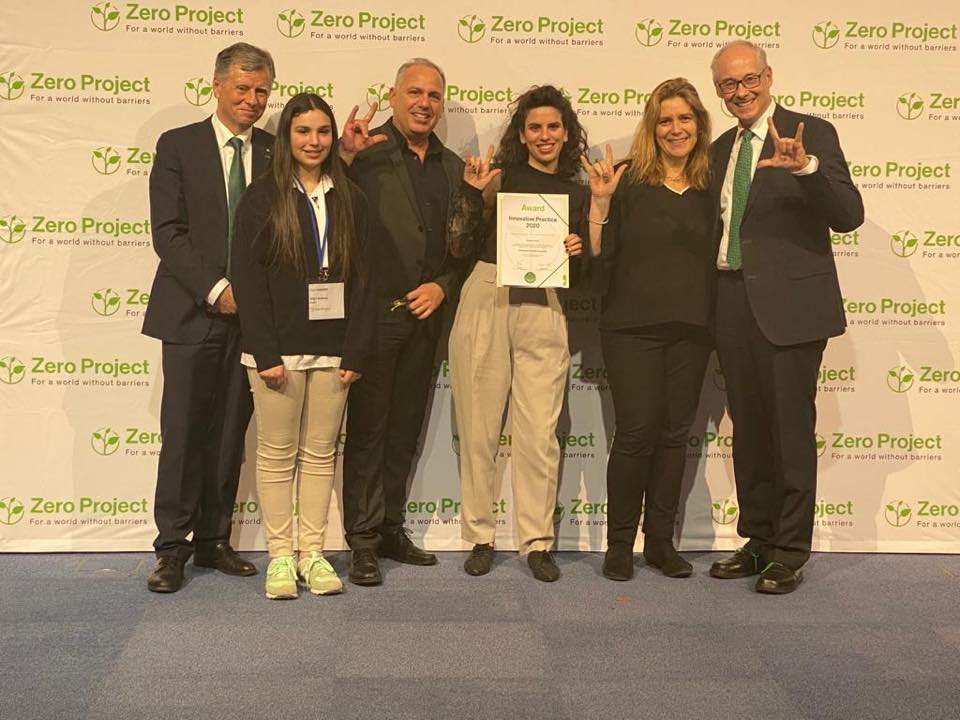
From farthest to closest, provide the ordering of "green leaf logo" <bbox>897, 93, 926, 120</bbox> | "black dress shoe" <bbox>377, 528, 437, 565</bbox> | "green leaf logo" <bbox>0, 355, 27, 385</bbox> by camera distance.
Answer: "green leaf logo" <bbox>897, 93, 926, 120</bbox>
"green leaf logo" <bbox>0, 355, 27, 385</bbox>
"black dress shoe" <bbox>377, 528, 437, 565</bbox>

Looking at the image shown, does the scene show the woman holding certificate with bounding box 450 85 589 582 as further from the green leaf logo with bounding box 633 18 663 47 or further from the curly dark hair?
the green leaf logo with bounding box 633 18 663 47

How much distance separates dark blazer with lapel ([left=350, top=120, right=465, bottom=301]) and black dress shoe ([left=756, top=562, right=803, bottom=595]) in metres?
1.70

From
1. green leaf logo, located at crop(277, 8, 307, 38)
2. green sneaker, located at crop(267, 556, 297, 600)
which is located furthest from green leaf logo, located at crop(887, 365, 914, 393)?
green leaf logo, located at crop(277, 8, 307, 38)

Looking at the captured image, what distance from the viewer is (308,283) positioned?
11.2 feet

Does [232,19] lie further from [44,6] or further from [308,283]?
[308,283]

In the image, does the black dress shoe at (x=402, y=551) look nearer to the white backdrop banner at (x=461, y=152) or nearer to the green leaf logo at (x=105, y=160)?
the white backdrop banner at (x=461, y=152)

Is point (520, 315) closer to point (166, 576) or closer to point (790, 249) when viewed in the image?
point (790, 249)

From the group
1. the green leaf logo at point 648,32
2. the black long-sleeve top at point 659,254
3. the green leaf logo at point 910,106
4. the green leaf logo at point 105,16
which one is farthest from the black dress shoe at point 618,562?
the green leaf logo at point 105,16

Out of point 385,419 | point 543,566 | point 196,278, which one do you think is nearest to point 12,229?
point 196,278

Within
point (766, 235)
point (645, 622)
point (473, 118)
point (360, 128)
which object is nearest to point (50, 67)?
point (360, 128)

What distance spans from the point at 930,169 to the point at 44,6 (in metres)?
3.72

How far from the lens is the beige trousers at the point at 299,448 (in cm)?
350

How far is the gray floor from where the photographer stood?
2682mm

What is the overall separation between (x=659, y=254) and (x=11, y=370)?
8.73 ft
